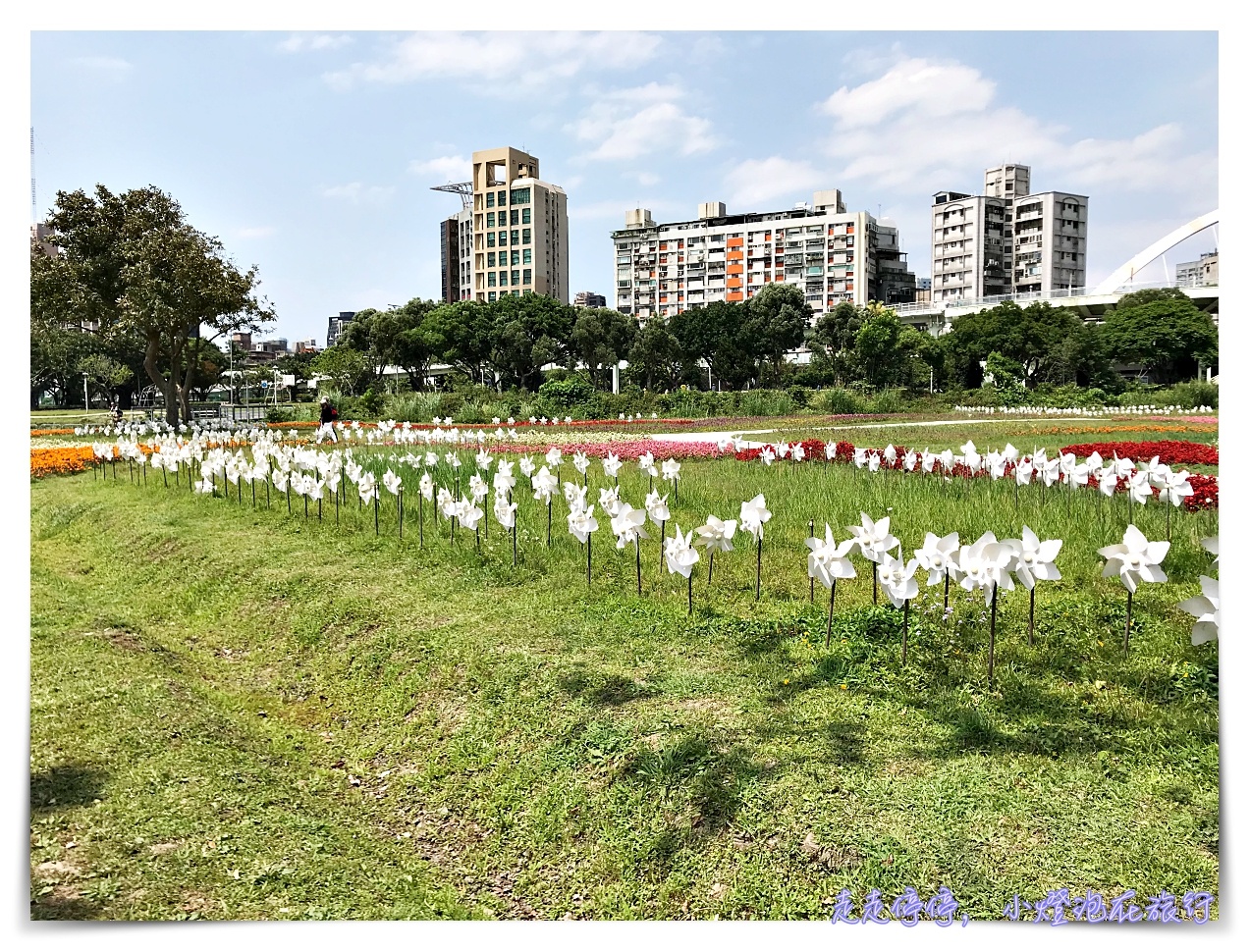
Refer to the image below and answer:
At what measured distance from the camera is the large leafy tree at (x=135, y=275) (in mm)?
16547

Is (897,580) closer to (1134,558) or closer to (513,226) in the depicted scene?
(1134,558)

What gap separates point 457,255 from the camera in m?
102

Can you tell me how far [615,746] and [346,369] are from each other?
38.5m

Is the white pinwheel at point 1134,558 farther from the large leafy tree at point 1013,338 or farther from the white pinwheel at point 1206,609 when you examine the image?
the large leafy tree at point 1013,338

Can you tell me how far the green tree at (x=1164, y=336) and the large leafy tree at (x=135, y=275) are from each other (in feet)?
121

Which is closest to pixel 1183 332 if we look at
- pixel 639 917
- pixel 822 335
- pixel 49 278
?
pixel 822 335

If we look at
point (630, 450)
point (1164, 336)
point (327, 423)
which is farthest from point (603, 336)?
point (630, 450)

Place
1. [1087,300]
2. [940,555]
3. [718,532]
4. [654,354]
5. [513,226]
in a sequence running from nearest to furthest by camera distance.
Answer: [940,555]
[718,532]
[654,354]
[1087,300]
[513,226]

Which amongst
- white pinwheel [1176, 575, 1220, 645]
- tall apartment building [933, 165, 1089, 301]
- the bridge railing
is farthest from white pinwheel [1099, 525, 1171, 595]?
tall apartment building [933, 165, 1089, 301]

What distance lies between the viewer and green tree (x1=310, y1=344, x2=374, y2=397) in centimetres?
3925

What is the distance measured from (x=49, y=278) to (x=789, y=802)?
56.4 ft

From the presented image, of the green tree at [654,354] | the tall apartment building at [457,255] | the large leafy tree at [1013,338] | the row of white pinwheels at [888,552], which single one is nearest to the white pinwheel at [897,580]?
the row of white pinwheels at [888,552]
